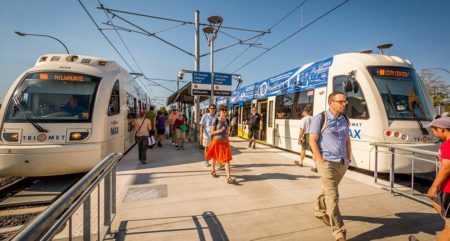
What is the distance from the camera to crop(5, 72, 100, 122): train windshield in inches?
207

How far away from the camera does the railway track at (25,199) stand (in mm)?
3832

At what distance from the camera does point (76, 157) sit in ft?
17.3

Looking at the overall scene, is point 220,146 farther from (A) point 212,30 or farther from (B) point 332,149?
(A) point 212,30

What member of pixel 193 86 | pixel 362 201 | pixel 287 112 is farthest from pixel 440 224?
pixel 193 86

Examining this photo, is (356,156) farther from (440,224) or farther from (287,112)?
(287,112)

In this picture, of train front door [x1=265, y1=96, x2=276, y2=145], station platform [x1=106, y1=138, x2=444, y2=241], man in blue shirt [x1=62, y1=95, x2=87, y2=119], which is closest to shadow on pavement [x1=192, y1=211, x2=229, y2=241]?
station platform [x1=106, y1=138, x2=444, y2=241]

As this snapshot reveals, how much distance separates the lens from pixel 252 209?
3.79 meters

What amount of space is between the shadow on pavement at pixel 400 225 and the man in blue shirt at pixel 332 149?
59 centimetres

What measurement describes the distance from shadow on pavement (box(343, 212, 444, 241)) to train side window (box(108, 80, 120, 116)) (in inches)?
236

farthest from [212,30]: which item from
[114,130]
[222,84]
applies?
[114,130]

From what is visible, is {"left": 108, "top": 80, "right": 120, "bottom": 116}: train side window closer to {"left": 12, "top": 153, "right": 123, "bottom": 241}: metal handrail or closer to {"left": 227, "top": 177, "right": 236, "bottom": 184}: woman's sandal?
{"left": 227, "top": 177, "right": 236, "bottom": 184}: woman's sandal

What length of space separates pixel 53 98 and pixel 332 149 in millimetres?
6130

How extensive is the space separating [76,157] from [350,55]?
289 inches

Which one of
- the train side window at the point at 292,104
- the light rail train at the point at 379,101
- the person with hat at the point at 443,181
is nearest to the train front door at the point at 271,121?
the train side window at the point at 292,104
